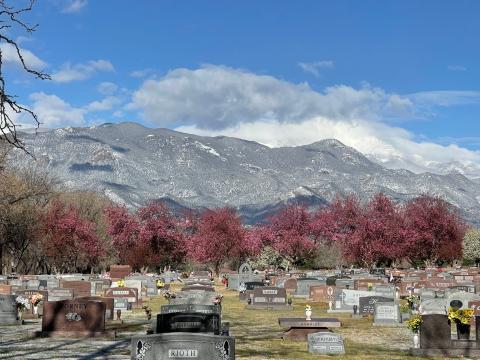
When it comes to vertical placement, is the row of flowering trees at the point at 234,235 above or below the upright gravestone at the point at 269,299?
above

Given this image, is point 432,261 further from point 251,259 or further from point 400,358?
point 400,358

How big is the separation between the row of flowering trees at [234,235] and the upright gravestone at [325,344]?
50.3 meters

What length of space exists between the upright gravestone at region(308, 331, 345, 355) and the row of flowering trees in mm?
50349

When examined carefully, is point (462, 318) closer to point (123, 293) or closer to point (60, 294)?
point (123, 293)

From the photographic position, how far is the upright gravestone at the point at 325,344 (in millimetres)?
19064

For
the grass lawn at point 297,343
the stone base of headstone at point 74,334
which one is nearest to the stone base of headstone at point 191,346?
the grass lawn at point 297,343

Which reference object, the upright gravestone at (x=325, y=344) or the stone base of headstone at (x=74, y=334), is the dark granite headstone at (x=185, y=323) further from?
the stone base of headstone at (x=74, y=334)

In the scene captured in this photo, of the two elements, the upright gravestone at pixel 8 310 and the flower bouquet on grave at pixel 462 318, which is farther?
the upright gravestone at pixel 8 310

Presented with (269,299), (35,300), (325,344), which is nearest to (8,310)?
(35,300)

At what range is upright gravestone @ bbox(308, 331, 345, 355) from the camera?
1906cm

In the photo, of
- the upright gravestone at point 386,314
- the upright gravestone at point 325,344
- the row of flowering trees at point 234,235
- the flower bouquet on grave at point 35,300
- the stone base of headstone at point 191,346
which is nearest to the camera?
the stone base of headstone at point 191,346

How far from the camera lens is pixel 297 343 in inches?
840

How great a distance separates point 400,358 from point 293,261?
6934 centimetres

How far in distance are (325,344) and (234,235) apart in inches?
2326
